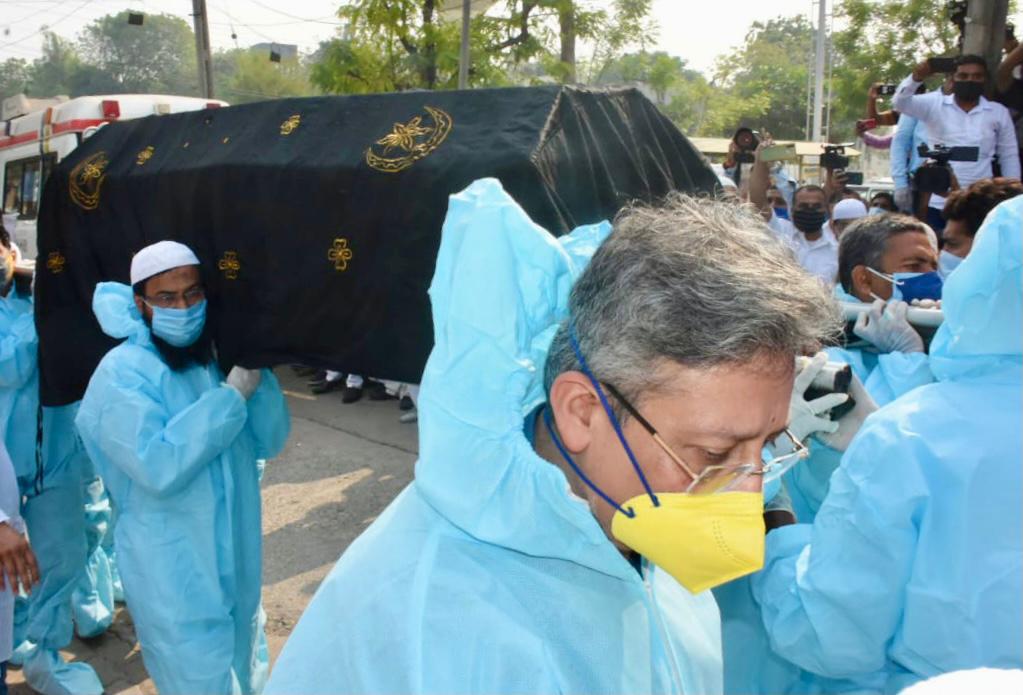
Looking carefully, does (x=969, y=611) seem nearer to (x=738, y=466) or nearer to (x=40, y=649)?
(x=738, y=466)

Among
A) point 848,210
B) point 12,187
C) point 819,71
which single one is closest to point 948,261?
point 848,210

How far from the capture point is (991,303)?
164cm

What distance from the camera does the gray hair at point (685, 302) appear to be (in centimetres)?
113

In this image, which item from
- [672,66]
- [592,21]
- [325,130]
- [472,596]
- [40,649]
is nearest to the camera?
[472,596]

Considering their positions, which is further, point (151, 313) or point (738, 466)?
point (151, 313)

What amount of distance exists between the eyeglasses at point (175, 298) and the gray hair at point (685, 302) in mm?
1941

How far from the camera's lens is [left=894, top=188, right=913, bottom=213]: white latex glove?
544cm

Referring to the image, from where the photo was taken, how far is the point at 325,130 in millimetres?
2410

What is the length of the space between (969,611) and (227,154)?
210 cm

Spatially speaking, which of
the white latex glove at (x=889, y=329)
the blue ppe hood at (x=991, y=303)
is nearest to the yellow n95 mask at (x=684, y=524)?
the blue ppe hood at (x=991, y=303)

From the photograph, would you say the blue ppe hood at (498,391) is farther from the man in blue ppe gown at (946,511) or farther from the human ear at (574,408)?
the man in blue ppe gown at (946,511)

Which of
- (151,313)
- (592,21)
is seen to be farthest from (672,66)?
(151,313)

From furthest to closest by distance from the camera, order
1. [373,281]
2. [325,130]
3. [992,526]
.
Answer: [325,130], [373,281], [992,526]

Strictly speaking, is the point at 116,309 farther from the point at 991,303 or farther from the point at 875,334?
the point at 991,303
